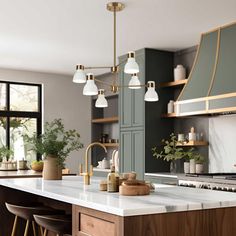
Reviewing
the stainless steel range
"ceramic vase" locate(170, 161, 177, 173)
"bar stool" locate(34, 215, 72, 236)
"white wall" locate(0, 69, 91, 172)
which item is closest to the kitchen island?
"bar stool" locate(34, 215, 72, 236)

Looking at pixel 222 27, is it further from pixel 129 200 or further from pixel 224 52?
pixel 129 200

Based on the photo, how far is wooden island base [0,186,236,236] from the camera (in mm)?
2143

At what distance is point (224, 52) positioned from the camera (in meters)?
4.65

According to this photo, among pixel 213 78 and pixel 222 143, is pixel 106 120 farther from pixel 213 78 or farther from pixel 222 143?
pixel 213 78

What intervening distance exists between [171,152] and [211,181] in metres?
1.48

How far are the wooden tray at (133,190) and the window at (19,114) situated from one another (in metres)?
5.57

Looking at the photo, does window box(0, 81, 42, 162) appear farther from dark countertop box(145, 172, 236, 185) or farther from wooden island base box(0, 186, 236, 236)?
wooden island base box(0, 186, 236, 236)

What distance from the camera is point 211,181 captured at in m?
4.80

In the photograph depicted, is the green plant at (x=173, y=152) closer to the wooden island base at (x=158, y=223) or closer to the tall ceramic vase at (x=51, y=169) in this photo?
the tall ceramic vase at (x=51, y=169)

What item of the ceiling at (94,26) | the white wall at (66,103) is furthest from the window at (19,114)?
the ceiling at (94,26)

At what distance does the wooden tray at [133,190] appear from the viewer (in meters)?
2.69

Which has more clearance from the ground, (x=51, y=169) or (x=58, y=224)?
(x=51, y=169)

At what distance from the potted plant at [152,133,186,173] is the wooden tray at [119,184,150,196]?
3.24 metres

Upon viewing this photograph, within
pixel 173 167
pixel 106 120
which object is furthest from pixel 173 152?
pixel 106 120
